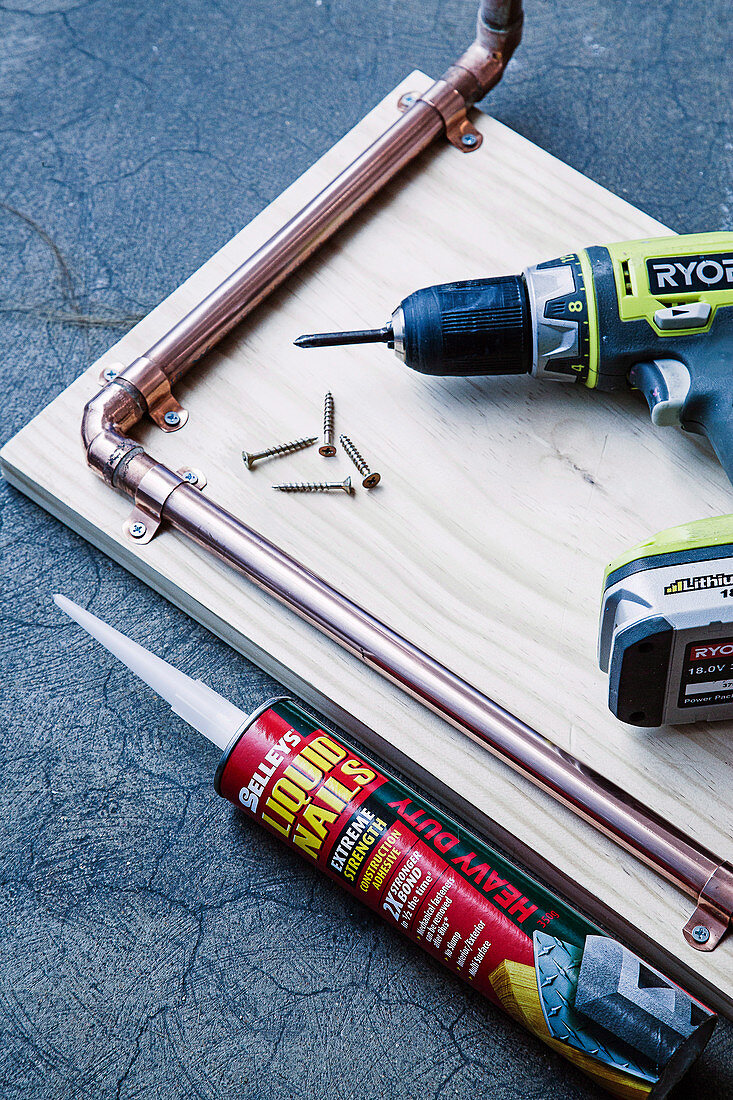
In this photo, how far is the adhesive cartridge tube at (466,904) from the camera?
25.2 inches

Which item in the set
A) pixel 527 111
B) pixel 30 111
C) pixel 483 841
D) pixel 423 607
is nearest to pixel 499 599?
pixel 423 607

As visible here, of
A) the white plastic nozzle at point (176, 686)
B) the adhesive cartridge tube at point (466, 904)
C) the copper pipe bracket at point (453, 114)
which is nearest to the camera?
the adhesive cartridge tube at point (466, 904)

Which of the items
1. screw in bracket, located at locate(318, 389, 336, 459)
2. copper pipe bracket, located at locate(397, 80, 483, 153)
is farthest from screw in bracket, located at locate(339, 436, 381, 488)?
copper pipe bracket, located at locate(397, 80, 483, 153)

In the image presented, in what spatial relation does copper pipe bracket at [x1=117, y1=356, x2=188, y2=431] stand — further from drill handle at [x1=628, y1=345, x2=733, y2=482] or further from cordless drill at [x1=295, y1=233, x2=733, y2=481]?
drill handle at [x1=628, y1=345, x2=733, y2=482]

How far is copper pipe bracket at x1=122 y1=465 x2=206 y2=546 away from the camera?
810 millimetres

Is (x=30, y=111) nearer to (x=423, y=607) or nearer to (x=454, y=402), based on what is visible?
(x=454, y=402)

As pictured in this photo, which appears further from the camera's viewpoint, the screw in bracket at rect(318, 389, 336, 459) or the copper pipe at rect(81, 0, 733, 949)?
the screw in bracket at rect(318, 389, 336, 459)

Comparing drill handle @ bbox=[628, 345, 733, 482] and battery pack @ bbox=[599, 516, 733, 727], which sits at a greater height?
drill handle @ bbox=[628, 345, 733, 482]

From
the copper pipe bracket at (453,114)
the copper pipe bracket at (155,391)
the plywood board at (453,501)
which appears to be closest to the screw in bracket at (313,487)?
the plywood board at (453,501)

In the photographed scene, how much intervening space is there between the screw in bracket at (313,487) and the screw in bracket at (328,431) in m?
0.03

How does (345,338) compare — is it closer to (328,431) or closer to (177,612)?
(328,431)

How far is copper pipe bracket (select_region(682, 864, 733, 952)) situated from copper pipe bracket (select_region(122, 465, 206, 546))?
474 millimetres

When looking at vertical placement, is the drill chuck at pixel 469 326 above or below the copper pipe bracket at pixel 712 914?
above

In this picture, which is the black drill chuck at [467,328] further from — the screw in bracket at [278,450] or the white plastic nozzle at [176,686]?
the white plastic nozzle at [176,686]
